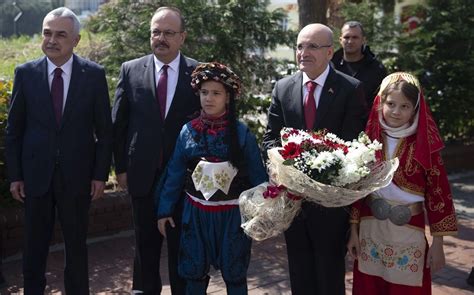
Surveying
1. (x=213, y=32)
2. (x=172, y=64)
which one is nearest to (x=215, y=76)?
(x=172, y=64)

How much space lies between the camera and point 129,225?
6.39 meters

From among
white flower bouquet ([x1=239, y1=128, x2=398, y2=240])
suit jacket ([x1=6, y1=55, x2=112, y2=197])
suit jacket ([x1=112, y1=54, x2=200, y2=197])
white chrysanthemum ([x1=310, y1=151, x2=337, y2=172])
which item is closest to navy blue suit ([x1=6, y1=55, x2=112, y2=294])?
suit jacket ([x1=6, y1=55, x2=112, y2=197])

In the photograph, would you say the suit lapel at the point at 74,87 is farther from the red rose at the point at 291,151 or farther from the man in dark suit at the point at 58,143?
the red rose at the point at 291,151

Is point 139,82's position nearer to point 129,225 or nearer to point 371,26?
point 129,225

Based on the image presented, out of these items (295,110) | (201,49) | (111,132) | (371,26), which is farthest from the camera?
(371,26)

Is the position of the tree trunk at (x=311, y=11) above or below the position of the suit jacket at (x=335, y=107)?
above

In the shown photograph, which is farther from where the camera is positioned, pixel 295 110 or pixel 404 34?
pixel 404 34

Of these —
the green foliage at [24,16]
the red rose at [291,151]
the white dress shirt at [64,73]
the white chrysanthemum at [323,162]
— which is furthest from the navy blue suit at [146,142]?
the green foliage at [24,16]

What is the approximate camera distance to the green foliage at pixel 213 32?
674cm

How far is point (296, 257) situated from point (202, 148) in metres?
0.94

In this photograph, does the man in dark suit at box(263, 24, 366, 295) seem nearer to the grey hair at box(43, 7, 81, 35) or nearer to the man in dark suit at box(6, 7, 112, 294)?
the man in dark suit at box(6, 7, 112, 294)

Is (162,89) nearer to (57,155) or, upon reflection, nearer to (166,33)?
(166,33)

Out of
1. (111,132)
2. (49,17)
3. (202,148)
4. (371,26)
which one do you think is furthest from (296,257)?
(371,26)

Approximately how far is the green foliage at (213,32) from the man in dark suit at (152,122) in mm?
2629
